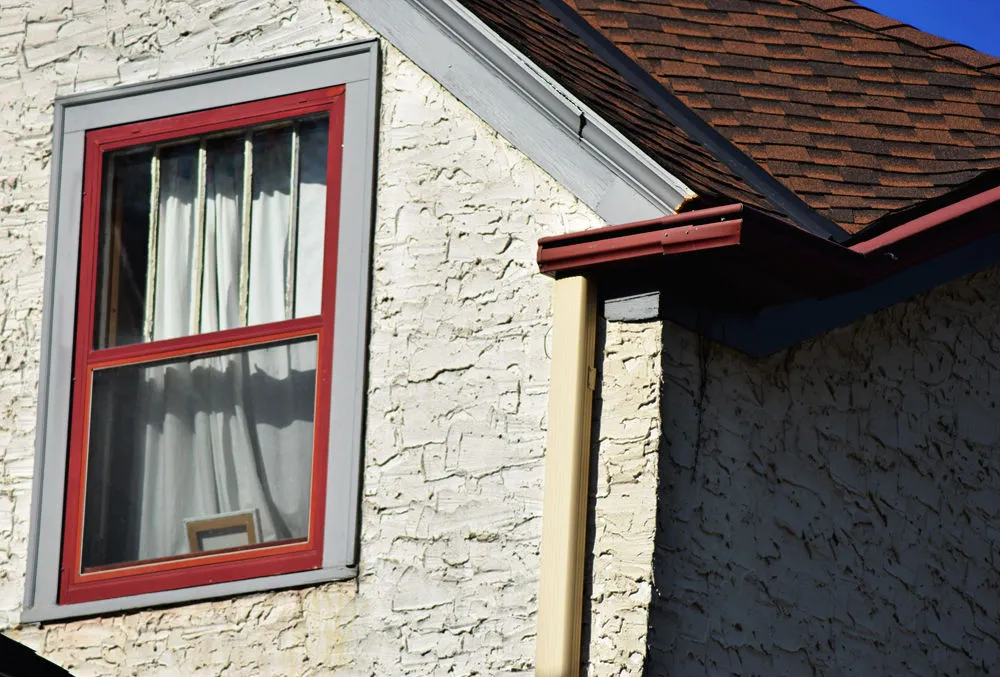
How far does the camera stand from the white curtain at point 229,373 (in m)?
6.24

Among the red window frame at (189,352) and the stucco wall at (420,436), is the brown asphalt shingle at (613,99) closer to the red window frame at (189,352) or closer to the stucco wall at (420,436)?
the stucco wall at (420,436)

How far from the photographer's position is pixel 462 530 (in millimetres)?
5727

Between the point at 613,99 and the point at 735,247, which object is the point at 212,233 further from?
the point at 735,247

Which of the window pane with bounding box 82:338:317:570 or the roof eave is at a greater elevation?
the roof eave

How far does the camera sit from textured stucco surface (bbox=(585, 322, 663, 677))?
5.39 metres

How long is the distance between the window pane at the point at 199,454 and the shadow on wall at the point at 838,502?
1.34m

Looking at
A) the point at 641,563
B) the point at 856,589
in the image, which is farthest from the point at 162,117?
the point at 856,589

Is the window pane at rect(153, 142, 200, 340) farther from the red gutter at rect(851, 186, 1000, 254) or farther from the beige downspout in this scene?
the red gutter at rect(851, 186, 1000, 254)

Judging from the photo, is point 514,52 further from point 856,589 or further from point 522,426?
point 856,589

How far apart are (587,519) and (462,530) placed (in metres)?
0.43

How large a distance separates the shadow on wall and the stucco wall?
0.46m

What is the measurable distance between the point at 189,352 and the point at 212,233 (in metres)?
0.48

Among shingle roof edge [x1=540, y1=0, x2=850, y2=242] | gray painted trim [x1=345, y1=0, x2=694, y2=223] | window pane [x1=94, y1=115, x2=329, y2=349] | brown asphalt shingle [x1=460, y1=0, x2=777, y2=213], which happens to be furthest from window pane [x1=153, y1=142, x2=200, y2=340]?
shingle roof edge [x1=540, y1=0, x2=850, y2=242]

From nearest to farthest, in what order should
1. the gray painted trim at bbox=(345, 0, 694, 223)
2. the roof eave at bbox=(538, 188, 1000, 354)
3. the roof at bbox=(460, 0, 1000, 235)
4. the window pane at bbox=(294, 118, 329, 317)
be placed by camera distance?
the roof eave at bbox=(538, 188, 1000, 354) < the gray painted trim at bbox=(345, 0, 694, 223) < the window pane at bbox=(294, 118, 329, 317) < the roof at bbox=(460, 0, 1000, 235)
